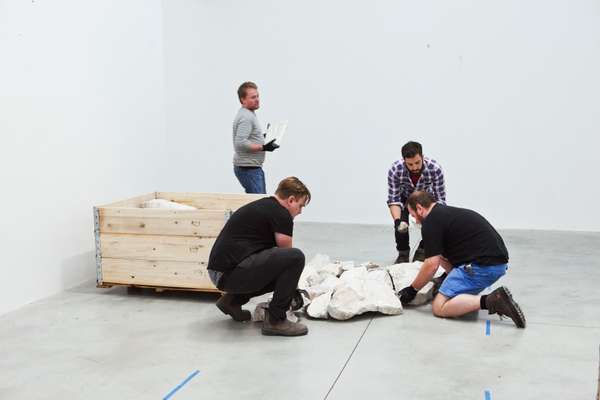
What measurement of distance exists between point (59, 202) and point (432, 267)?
2523 millimetres

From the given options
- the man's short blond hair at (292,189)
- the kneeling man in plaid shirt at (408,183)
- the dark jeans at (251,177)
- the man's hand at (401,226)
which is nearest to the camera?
the man's short blond hair at (292,189)

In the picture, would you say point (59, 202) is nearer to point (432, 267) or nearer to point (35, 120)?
point (35, 120)

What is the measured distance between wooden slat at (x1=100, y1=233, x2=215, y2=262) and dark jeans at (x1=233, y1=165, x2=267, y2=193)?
4.06 feet

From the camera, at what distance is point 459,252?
406 centimetres

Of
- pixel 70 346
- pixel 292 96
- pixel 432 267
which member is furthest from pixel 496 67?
pixel 70 346

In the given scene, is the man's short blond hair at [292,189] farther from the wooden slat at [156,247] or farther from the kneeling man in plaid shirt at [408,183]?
the kneeling man in plaid shirt at [408,183]

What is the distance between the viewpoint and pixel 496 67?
6789 mm

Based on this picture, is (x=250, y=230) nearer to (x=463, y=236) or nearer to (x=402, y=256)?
(x=463, y=236)

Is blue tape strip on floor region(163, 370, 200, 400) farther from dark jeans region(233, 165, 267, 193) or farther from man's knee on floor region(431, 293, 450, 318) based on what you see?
dark jeans region(233, 165, 267, 193)

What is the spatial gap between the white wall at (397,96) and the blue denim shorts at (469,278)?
9.90 feet

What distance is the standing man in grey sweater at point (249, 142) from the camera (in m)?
5.37

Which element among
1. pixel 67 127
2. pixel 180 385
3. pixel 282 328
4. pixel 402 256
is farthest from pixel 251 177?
pixel 180 385

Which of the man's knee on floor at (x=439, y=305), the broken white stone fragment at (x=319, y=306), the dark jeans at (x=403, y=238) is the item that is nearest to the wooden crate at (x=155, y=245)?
the broken white stone fragment at (x=319, y=306)

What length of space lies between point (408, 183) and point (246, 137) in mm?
1272
